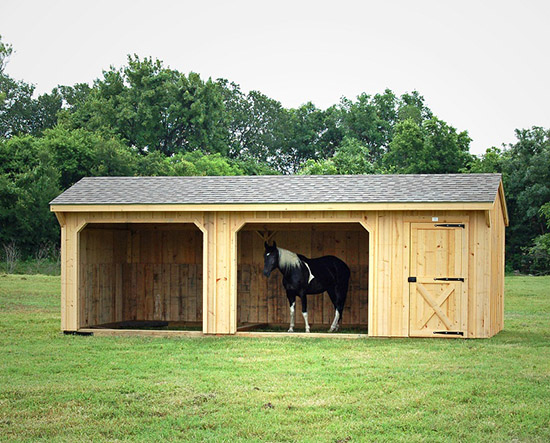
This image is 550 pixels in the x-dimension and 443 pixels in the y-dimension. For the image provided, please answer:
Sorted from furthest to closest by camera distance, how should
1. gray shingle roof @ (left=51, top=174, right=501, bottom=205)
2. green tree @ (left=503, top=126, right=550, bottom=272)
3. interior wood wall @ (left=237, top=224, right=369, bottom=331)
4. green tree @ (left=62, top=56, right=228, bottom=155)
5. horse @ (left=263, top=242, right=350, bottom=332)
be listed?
green tree @ (left=62, top=56, right=228, bottom=155) → green tree @ (left=503, top=126, right=550, bottom=272) → interior wood wall @ (left=237, top=224, right=369, bottom=331) → horse @ (left=263, top=242, right=350, bottom=332) → gray shingle roof @ (left=51, top=174, right=501, bottom=205)

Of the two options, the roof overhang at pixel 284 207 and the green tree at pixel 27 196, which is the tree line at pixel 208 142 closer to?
the green tree at pixel 27 196

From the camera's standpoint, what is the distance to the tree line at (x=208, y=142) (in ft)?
128

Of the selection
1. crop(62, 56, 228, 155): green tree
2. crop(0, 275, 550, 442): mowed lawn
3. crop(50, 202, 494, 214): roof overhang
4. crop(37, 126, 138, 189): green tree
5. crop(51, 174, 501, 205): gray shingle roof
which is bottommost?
crop(0, 275, 550, 442): mowed lawn

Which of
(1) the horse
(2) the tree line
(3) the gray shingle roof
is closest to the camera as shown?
(3) the gray shingle roof

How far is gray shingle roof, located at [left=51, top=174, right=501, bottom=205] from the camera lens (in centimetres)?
1401

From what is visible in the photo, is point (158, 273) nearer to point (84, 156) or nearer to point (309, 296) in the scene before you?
point (309, 296)

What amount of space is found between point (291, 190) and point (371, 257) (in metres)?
2.01

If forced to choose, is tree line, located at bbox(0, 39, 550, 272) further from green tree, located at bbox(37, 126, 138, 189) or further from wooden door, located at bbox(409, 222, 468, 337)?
wooden door, located at bbox(409, 222, 468, 337)

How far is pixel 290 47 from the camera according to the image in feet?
188

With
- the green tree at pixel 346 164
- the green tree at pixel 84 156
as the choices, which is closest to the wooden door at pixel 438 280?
the green tree at pixel 84 156

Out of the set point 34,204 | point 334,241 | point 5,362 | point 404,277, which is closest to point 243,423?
point 5,362

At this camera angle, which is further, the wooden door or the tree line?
the tree line

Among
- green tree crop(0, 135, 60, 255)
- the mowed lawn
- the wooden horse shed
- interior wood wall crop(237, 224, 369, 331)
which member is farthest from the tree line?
the mowed lawn

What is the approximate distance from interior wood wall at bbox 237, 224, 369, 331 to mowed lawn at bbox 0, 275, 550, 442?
3.51m
